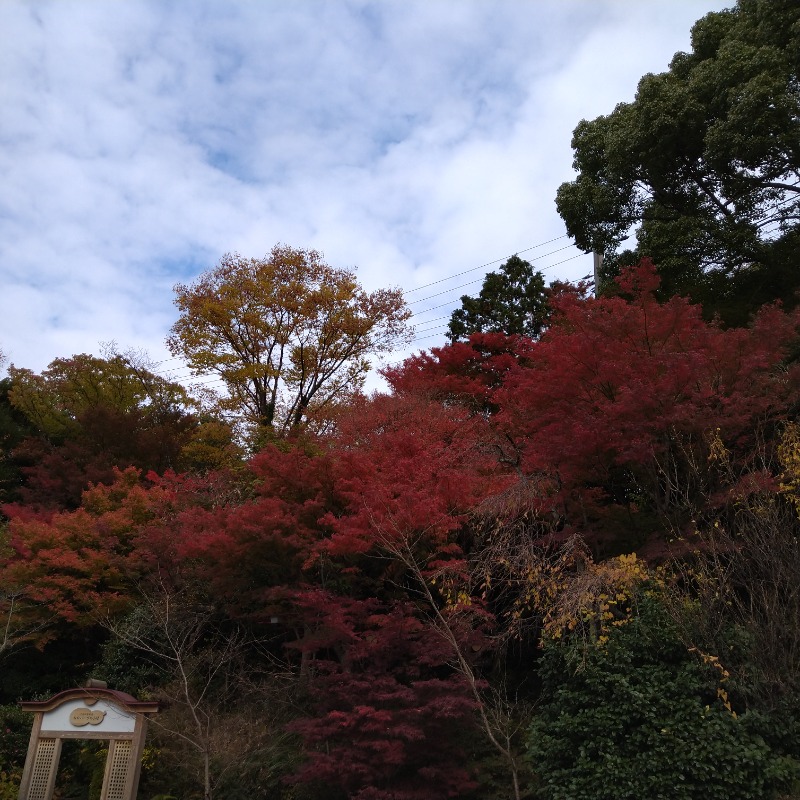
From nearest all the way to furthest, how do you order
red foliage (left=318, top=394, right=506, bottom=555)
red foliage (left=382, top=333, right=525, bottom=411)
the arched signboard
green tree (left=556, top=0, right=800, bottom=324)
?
the arched signboard < red foliage (left=318, top=394, right=506, bottom=555) < green tree (left=556, top=0, right=800, bottom=324) < red foliage (left=382, top=333, right=525, bottom=411)

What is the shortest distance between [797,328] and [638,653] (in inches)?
260

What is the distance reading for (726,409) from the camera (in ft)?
29.3

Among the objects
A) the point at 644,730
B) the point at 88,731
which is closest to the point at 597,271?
the point at 644,730

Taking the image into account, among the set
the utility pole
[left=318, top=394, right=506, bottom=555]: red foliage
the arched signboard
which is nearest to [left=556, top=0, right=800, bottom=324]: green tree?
the utility pole

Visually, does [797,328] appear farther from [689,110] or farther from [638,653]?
[638,653]

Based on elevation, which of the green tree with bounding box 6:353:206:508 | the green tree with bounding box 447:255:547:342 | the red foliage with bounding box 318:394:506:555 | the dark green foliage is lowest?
the dark green foliage

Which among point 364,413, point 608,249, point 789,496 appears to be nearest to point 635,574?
point 789,496

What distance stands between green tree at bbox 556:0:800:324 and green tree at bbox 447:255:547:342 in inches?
200

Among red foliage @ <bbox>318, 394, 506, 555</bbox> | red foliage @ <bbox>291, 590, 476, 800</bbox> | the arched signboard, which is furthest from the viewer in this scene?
red foliage @ <bbox>318, 394, 506, 555</bbox>

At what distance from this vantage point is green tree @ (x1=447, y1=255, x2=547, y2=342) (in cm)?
2139

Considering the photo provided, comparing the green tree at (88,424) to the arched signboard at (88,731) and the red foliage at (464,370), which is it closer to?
the red foliage at (464,370)

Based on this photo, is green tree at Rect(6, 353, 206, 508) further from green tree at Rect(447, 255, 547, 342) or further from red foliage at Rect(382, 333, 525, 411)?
A: green tree at Rect(447, 255, 547, 342)

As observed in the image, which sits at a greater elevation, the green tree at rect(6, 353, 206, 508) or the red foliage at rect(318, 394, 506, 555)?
the green tree at rect(6, 353, 206, 508)

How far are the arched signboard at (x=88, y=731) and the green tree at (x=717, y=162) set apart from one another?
42.2 feet
